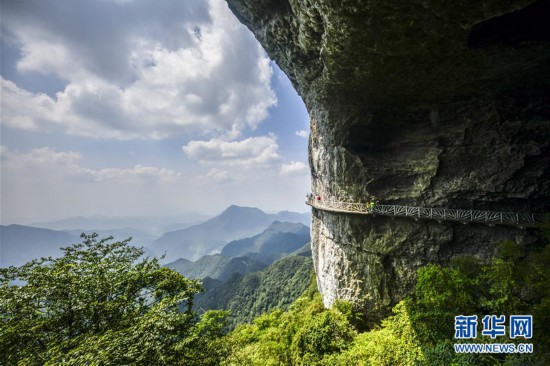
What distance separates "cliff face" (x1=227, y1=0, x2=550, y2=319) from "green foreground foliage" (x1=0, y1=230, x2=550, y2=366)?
14.4ft

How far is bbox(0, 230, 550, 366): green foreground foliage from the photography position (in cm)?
808

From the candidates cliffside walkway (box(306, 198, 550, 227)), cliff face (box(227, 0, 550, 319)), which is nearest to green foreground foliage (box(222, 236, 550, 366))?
cliffside walkway (box(306, 198, 550, 227))

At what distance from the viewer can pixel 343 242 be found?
21875 mm

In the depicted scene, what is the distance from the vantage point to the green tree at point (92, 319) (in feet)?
25.3

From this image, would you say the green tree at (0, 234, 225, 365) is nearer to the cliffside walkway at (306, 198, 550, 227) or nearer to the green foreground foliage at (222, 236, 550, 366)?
the green foreground foliage at (222, 236, 550, 366)

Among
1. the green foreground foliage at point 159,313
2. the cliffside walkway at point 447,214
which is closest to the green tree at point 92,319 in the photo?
→ the green foreground foliage at point 159,313

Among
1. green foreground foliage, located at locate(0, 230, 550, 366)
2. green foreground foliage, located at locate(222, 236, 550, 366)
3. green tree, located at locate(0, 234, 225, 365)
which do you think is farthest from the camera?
green foreground foliage, located at locate(222, 236, 550, 366)

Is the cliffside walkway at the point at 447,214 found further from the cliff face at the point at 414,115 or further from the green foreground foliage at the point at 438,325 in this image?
the green foreground foliage at the point at 438,325

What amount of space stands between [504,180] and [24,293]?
2580 cm

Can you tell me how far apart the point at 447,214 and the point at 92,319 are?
20.5m

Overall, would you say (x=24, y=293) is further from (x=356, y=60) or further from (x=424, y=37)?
(x=424, y=37)

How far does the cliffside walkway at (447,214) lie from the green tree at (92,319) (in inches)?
541

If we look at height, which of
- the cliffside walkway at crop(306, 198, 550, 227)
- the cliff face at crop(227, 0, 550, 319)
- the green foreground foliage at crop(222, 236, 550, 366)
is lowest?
the green foreground foliage at crop(222, 236, 550, 366)

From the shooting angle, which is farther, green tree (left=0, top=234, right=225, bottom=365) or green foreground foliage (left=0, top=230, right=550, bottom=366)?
green foreground foliage (left=0, top=230, right=550, bottom=366)
